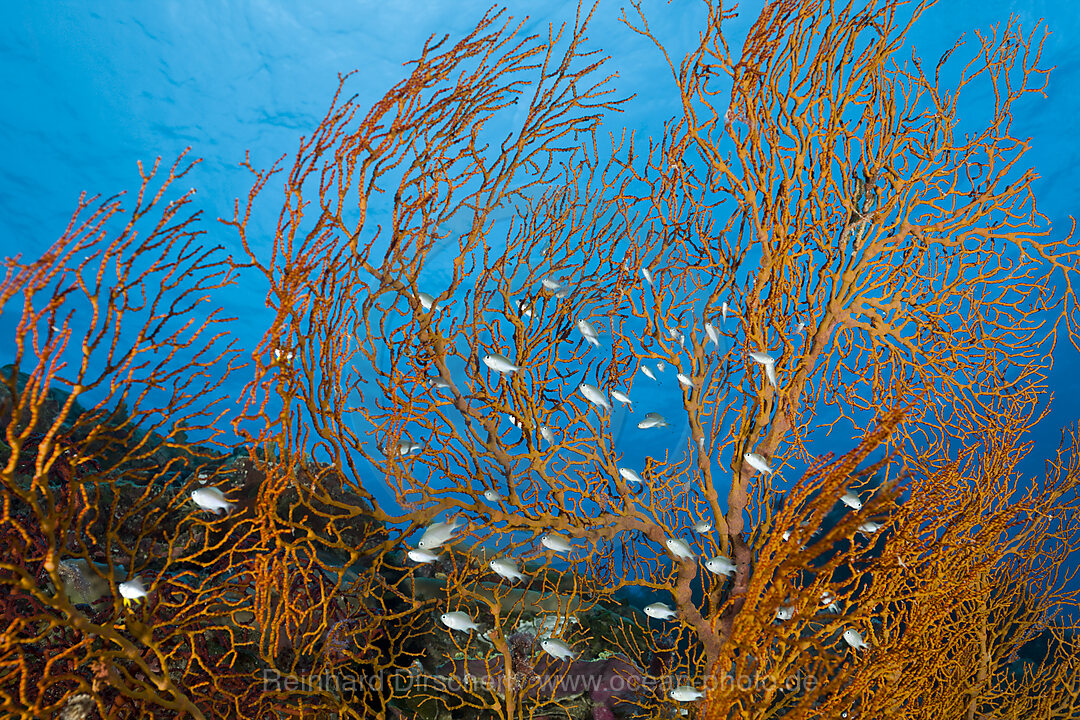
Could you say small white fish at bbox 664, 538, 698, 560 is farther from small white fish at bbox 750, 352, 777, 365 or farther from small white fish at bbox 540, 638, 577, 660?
small white fish at bbox 750, 352, 777, 365

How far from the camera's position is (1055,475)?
15.3 feet

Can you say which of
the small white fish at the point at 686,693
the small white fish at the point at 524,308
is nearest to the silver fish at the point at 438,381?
the small white fish at the point at 524,308

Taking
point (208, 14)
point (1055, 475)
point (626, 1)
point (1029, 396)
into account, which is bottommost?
point (1055, 475)

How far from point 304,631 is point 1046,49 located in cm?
2444

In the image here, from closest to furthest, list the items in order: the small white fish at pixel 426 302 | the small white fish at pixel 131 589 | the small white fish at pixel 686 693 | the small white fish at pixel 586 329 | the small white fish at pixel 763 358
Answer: the small white fish at pixel 131 589 < the small white fish at pixel 763 358 < the small white fish at pixel 426 302 < the small white fish at pixel 686 693 < the small white fish at pixel 586 329

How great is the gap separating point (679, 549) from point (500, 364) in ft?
5.09

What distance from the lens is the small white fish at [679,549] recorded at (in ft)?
10.0

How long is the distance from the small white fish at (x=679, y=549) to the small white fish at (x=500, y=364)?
141 centimetres

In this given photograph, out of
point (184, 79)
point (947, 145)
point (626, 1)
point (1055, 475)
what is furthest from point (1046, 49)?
point (184, 79)

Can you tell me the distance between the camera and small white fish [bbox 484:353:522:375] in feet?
9.96

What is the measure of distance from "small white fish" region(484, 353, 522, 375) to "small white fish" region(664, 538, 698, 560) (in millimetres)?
1414

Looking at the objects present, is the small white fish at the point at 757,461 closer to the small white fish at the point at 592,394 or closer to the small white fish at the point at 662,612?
the small white fish at the point at 592,394

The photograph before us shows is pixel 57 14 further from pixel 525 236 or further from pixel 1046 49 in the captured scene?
pixel 1046 49

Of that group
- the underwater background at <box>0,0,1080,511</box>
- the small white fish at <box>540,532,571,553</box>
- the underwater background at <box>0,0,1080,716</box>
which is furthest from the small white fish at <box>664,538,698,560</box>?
the underwater background at <box>0,0,1080,511</box>
